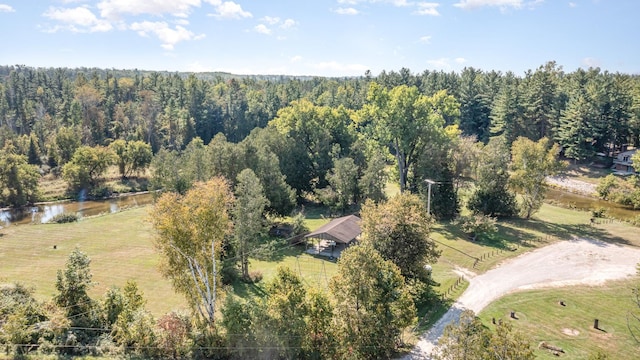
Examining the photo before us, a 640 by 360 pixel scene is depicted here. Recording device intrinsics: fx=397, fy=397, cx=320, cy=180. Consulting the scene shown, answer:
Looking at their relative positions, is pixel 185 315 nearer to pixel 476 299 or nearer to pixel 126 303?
pixel 126 303

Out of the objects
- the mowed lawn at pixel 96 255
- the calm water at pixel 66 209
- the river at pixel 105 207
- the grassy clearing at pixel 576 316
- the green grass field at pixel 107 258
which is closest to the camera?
the grassy clearing at pixel 576 316

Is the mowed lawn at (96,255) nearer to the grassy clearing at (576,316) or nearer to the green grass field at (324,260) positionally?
the green grass field at (324,260)

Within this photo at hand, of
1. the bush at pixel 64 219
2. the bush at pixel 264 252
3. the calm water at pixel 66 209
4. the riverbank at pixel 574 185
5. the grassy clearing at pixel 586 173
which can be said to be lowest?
the calm water at pixel 66 209

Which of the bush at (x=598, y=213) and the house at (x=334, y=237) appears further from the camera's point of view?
the bush at (x=598, y=213)

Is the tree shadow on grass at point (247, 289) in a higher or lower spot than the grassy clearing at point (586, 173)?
lower

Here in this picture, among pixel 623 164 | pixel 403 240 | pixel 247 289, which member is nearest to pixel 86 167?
pixel 247 289

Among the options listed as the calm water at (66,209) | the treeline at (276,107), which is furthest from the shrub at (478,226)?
the treeline at (276,107)

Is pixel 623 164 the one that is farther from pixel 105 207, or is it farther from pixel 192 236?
pixel 105 207

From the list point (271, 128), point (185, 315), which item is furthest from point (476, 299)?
point (271, 128)

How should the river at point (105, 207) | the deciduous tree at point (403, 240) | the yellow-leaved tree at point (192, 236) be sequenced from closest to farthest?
the yellow-leaved tree at point (192, 236) < the deciduous tree at point (403, 240) < the river at point (105, 207)
